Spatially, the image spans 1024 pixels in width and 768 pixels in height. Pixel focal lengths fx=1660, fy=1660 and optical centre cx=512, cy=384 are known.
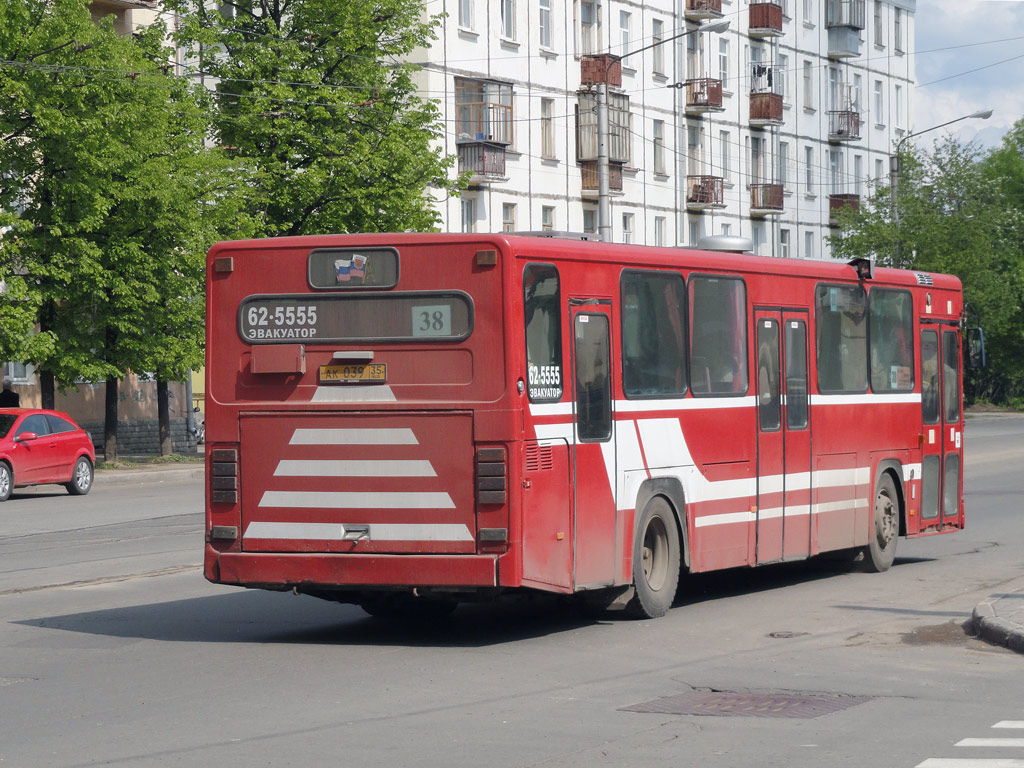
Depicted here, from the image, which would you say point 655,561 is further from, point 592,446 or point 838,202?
point 838,202

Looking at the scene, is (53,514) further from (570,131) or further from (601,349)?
(570,131)

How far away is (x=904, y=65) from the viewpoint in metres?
78.2

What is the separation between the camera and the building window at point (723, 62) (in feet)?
206

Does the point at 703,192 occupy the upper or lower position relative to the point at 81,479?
upper

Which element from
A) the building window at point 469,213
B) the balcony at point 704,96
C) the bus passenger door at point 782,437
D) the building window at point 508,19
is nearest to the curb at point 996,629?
the bus passenger door at point 782,437

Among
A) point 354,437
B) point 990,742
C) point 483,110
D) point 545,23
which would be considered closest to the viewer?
point 990,742

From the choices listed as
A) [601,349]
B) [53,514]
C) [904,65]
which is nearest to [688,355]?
[601,349]

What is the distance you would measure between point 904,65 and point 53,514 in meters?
61.8

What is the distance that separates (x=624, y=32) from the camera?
5678 cm

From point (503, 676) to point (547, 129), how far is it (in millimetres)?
44374

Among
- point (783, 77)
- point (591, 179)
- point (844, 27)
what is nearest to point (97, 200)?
point (591, 179)

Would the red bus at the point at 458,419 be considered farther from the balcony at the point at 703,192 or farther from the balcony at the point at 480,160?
the balcony at the point at 703,192

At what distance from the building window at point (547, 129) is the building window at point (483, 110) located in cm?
216

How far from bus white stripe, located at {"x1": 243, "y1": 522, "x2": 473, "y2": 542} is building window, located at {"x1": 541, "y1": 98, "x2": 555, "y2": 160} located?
42401mm
